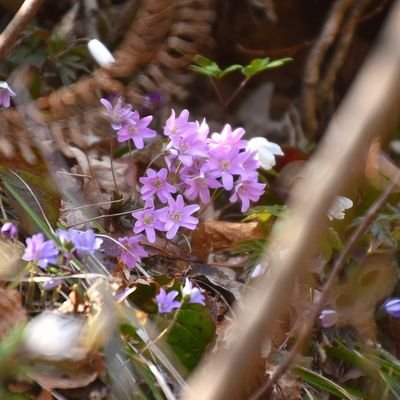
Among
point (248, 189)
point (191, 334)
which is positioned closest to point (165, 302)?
point (191, 334)

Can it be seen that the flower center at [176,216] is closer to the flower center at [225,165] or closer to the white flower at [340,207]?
the flower center at [225,165]

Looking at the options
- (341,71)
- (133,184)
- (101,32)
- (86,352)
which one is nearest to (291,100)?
(341,71)

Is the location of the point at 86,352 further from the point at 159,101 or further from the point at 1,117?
the point at 159,101

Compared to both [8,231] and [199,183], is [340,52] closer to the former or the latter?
[199,183]

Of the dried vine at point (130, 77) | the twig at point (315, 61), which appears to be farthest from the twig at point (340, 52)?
the dried vine at point (130, 77)

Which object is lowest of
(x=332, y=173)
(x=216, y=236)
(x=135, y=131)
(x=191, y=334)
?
(x=216, y=236)
